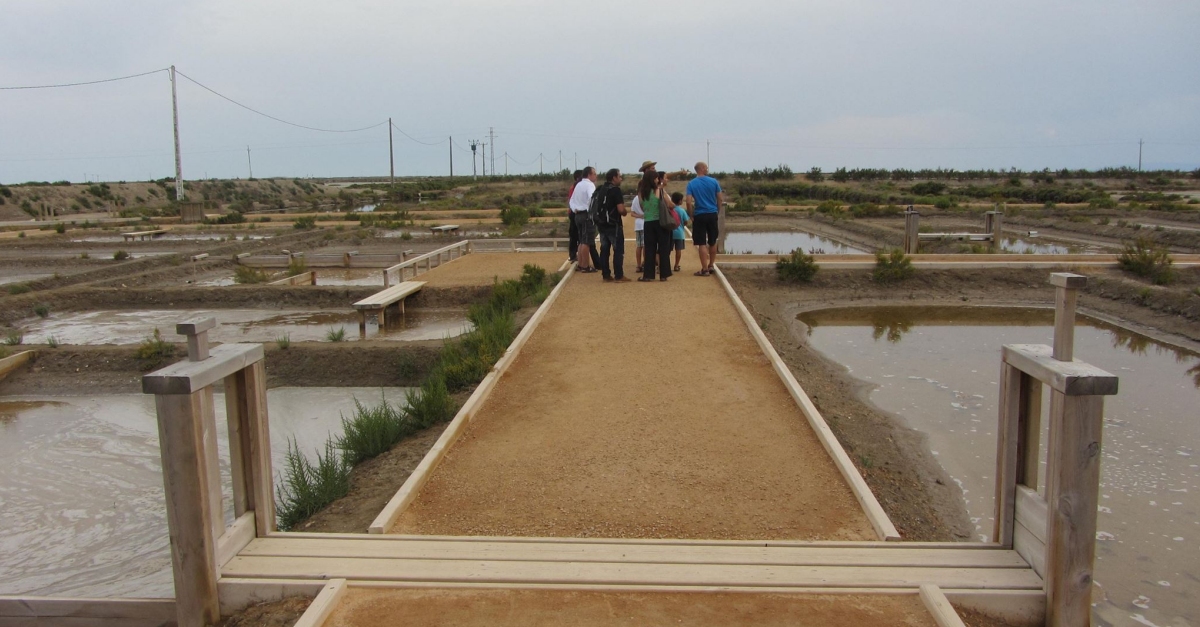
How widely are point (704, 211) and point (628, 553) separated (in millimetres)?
9215

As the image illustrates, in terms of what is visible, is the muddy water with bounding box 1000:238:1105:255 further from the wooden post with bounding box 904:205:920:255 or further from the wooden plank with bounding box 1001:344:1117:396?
the wooden plank with bounding box 1001:344:1117:396

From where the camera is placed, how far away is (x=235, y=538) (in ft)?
13.7

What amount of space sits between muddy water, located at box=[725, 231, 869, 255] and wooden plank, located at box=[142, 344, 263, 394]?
19646 millimetres

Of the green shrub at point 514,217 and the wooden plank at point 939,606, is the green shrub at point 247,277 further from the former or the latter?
the wooden plank at point 939,606

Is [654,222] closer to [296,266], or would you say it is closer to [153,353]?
[153,353]

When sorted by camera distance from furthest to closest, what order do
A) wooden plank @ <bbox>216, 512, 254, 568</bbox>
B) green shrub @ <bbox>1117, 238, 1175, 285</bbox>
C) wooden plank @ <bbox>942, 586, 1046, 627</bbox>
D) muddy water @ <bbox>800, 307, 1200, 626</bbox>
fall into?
green shrub @ <bbox>1117, 238, 1175, 285</bbox>
muddy water @ <bbox>800, 307, 1200, 626</bbox>
wooden plank @ <bbox>216, 512, 254, 568</bbox>
wooden plank @ <bbox>942, 586, 1046, 627</bbox>

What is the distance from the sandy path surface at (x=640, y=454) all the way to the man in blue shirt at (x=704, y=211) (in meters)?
3.55

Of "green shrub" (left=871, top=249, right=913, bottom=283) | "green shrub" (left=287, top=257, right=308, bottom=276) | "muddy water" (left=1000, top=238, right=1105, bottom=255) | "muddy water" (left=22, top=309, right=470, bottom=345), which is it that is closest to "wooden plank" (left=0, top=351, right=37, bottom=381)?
"muddy water" (left=22, top=309, right=470, bottom=345)

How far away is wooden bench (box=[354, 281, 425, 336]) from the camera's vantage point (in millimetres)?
13867

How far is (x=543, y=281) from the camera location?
1403 cm

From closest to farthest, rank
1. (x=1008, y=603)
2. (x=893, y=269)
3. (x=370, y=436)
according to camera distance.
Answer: (x=1008, y=603) < (x=370, y=436) < (x=893, y=269)

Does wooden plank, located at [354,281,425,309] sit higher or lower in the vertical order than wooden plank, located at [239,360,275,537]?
lower

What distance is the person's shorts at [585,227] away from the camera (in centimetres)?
1380

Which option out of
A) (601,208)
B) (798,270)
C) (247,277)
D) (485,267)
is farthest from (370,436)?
(247,277)
